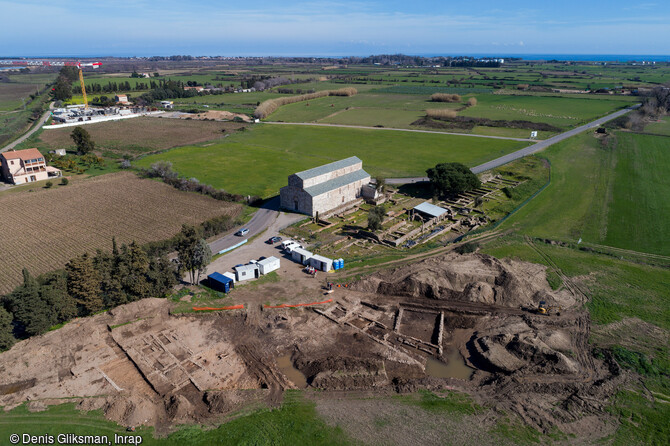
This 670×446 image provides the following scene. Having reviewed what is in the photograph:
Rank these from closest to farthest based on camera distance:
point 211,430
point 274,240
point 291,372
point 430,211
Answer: point 211,430 < point 291,372 < point 274,240 < point 430,211

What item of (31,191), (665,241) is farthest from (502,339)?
(31,191)

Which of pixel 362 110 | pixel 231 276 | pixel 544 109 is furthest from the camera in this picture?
pixel 362 110

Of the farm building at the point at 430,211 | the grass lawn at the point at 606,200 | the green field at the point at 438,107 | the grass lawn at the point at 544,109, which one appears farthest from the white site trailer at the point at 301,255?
the grass lawn at the point at 544,109

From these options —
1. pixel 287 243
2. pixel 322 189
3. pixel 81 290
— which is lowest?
pixel 287 243

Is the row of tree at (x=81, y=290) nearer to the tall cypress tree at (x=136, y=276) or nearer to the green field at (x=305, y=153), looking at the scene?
the tall cypress tree at (x=136, y=276)

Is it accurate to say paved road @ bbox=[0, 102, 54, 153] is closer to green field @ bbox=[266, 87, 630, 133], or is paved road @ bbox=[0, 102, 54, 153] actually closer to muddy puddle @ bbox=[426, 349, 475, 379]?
green field @ bbox=[266, 87, 630, 133]

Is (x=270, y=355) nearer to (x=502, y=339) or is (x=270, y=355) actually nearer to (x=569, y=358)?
(x=502, y=339)

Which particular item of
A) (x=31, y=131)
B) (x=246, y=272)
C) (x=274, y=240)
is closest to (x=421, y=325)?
(x=246, y=272)

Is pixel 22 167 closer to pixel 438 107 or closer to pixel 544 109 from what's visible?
pixel 438 107
